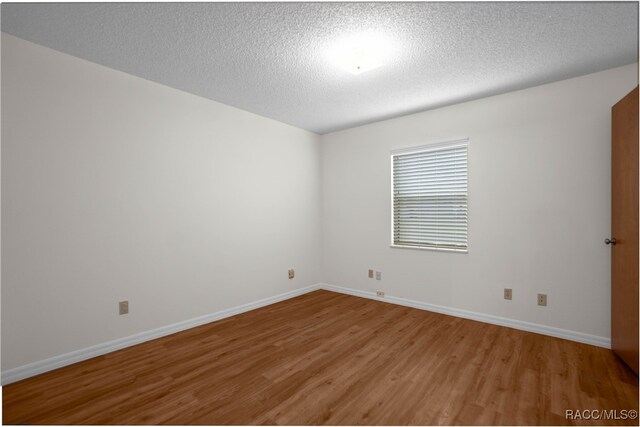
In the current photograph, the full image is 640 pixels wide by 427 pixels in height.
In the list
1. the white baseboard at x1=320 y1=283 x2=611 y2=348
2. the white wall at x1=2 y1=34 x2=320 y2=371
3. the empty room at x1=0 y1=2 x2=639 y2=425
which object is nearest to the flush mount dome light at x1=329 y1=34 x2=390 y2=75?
the empty room at x1=0 y1=2 x2=639 y2=425

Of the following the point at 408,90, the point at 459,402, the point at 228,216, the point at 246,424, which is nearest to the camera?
the point at 246,424

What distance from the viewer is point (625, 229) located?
2254 millimetres

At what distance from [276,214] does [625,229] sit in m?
3.50

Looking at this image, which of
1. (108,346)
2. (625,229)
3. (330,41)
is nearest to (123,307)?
(108,346)

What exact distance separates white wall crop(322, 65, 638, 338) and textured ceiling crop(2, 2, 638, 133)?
12.0 inches

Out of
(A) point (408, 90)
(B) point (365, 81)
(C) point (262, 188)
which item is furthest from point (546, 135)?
(C) point (262, 188)

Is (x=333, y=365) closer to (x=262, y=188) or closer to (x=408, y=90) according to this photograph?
(x=262, y=188)

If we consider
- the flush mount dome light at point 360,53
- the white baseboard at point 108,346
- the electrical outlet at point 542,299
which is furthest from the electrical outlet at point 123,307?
the electrical outlet at point 542,299

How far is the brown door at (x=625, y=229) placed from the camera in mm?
2115

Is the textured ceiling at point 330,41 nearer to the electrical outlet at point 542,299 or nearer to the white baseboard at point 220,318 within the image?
the electrical outlet at point 542,299

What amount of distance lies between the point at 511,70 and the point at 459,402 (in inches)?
108

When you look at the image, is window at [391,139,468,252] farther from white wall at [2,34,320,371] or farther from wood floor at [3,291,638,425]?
white wall at [2,34,320,371]

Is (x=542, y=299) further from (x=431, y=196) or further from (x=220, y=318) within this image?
(x=220, y=318)

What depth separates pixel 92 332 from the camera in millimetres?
2488
